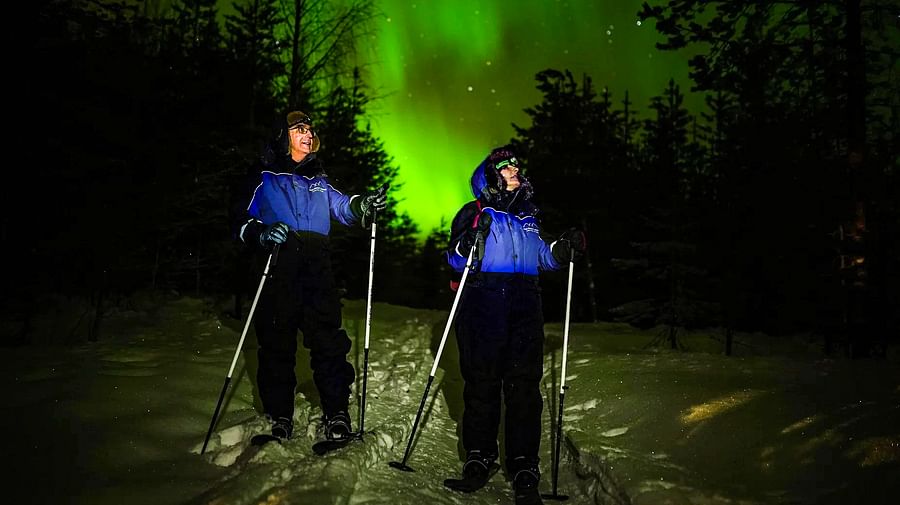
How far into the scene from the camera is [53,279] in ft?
27.4

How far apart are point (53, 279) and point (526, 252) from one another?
8376 mm

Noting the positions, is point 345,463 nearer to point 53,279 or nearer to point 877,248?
point 53,279

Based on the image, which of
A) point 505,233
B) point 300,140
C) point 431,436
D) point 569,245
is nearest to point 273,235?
point 300,140

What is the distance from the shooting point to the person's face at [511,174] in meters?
4.19

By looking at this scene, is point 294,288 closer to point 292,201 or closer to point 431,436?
point 292,201

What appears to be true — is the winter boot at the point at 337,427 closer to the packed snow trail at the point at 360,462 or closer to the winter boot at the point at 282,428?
the packed snow trail at the point at 360,462

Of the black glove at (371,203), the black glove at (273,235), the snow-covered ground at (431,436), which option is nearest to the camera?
the snow-covered ground at (431,436)

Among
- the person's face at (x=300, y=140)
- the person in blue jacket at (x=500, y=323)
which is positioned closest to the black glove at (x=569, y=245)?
the person in blue jacket at (x=500, y=323)

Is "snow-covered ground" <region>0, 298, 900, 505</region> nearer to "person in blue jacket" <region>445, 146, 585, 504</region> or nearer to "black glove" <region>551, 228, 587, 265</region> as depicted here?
"person in blue jacket" <region>445, 146, 585, 504</region>

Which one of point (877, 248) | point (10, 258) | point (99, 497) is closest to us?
point (99, 497)

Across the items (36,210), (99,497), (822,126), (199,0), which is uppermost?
(199,0)

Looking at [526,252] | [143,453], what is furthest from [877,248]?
[143,453]

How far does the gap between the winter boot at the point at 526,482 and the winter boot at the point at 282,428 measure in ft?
5.98

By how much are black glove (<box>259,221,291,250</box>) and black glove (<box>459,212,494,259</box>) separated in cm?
139
